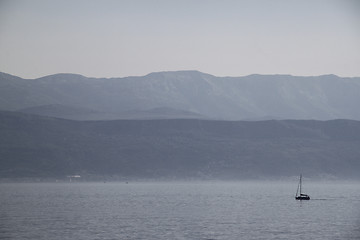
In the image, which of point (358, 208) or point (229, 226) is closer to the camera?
point (229, 226)

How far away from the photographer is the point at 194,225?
9531 cm

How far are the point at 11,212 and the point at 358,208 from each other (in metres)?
64.0

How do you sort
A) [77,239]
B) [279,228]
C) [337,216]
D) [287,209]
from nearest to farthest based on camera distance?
[77,239], [279,228], [337,216], [287,209]

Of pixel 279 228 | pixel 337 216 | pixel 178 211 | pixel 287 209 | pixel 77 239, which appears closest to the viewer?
pixel 77 239

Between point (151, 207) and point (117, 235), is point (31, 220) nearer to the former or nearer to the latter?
point (117, 235)

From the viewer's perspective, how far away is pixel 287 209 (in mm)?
129625

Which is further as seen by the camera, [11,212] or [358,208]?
[358,208]

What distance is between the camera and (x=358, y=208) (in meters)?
130

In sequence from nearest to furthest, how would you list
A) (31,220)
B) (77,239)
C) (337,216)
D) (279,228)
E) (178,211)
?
(77,239), (279,228), (31,220), (337,216), (178,211)

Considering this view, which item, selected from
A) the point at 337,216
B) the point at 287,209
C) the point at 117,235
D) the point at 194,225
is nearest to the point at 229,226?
the point at 194,225

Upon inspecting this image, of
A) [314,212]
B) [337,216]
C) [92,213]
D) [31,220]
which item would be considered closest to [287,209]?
[314,212]

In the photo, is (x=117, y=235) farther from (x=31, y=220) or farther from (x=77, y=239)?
(x=31, y=220)

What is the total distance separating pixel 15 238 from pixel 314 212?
60781mm

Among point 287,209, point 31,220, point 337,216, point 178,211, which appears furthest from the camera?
point 287,209
